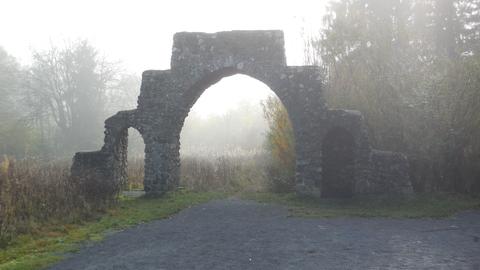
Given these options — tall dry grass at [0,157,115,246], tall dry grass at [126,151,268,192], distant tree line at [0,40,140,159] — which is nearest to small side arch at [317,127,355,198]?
tall dry grass at [126,151,268,192]

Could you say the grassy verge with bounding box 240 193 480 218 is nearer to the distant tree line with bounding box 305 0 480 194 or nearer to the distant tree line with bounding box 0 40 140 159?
the distant tree line with bounding box 305 0 480 194

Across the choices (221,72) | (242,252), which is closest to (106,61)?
(221,72)

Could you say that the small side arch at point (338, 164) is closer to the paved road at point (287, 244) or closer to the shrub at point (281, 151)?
the shrub at point (281, 151)

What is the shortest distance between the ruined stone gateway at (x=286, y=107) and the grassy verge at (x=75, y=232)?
1474 mm

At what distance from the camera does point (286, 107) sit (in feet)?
43.8

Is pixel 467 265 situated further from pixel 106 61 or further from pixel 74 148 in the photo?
pixel 106 61

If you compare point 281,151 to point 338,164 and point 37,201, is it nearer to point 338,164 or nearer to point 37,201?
point 338,164

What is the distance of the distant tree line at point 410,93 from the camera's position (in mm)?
11984

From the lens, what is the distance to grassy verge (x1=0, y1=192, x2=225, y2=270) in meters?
6.83

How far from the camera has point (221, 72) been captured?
46.5ft

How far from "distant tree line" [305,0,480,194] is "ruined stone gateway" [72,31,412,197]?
102cm

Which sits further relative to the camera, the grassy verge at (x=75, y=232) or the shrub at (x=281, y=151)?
the shrub at (x=281, y=151)

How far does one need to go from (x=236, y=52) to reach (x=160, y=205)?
495 cm

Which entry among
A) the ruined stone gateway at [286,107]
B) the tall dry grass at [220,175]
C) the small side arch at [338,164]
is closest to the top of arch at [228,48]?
the ruined stone gateway at [286,107]
